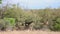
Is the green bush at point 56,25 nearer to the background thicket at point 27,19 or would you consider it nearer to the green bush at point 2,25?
the background thicket at point 27,19

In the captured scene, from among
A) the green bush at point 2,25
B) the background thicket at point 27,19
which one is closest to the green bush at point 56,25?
the background thicket at point 27,19

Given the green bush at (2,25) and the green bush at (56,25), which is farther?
the green bush at (56,25)

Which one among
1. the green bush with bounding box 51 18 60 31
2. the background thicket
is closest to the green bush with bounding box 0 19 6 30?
the background thicket

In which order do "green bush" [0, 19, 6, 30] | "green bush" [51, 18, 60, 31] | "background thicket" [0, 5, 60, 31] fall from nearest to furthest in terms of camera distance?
"green bush" [0, 19, 6, 30] → "green bush" [51, 18, 60, 31] → "background thicket" [0, 5, 60, 31]

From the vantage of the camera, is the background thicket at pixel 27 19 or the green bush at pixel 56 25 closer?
the green bush at pixel 56 25

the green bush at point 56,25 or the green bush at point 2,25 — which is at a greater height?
the green bush at point 2,25

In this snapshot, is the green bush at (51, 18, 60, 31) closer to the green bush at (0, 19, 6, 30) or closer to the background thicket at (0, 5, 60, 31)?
the background thicket at (0, 5, 60, 31)

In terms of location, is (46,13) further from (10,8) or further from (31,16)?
(10,8)

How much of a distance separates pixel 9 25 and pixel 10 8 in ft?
13.6

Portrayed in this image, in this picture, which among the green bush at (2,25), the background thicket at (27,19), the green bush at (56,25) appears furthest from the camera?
the background thicket at (27,19)

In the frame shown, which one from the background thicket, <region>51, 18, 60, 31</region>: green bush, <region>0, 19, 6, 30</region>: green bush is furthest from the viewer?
the background thicket

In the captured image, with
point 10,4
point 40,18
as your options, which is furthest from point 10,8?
point 40,18

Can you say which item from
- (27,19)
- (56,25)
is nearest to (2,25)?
(27,19)

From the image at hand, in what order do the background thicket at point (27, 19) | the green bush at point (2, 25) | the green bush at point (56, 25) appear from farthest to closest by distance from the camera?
the background thicket at point (27, 19) → the green bush at point (56, 25) → the green bush at point (2, 25)
